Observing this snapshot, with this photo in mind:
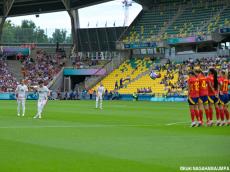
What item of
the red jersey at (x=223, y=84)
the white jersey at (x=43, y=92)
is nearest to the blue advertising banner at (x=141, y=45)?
the white jersey at (x=43, y=92)

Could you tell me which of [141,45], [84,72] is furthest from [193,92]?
[84,72]

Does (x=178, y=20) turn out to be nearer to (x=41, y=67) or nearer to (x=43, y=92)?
(x=41, y=67)

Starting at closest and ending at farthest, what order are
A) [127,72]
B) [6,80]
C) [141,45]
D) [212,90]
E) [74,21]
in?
[212,90], [141,45], [127,72], [6,80], [74,21]

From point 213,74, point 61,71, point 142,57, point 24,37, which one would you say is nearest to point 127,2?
point 142,57

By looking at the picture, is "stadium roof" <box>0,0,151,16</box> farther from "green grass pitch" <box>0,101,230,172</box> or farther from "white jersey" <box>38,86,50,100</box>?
"green grass pitch" <box>0,101,230,172</box>

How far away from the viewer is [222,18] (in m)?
71.1

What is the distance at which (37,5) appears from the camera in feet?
283

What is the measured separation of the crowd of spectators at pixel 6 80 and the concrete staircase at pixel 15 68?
0.70 metres

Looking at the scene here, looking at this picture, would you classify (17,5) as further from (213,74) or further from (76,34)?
(213,74)

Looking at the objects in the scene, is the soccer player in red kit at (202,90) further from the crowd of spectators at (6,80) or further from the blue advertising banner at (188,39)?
the crowd of spectators at (6,80)

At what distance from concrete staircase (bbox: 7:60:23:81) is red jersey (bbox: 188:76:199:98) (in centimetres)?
6274

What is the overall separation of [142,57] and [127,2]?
831 cm

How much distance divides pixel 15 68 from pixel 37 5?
9973 mm

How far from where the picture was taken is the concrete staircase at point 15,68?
83.7 metres
